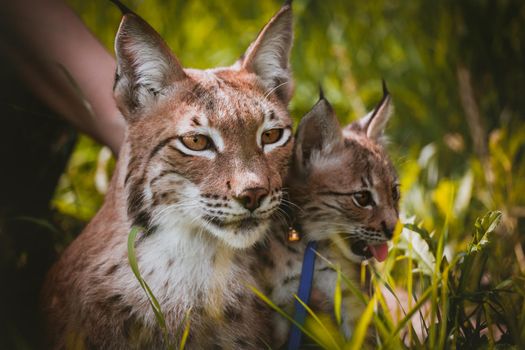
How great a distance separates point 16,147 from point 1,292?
2.94 ft

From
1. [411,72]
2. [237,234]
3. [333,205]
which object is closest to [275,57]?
[333,205]

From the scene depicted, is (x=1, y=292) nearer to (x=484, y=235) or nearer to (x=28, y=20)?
(x=28, y=20)

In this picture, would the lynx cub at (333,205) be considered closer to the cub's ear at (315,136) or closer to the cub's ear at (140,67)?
the cub's ear at (315,136)

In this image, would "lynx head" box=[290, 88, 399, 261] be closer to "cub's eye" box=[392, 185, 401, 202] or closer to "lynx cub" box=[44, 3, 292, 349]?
"cub's eye" box=[392, 185, 401, 202]

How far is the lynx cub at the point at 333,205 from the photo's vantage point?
255cm

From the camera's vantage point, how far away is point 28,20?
2865mm

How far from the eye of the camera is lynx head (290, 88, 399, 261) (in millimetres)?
2613

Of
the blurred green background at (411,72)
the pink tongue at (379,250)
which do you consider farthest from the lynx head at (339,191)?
the blurred green background at (411,72)

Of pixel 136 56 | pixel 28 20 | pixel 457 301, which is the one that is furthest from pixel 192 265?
pixel 28 20

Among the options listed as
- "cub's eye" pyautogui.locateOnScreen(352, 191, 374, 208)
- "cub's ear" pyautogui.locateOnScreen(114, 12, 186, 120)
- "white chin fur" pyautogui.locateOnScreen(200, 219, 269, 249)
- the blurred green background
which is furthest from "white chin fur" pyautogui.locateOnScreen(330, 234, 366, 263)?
the blurred green background

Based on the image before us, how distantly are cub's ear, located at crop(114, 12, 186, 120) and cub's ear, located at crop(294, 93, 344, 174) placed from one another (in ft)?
1.92

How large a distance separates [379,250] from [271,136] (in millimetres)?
772

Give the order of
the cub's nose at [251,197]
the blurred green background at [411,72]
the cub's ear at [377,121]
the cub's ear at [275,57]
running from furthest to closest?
1. the blurred green background at [411,72]
2. the cub's ear at [377,121]
3. the cub's ear at [275,57]
4. the cub's nose at [251,197]

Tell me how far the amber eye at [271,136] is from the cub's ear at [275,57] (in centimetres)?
21
